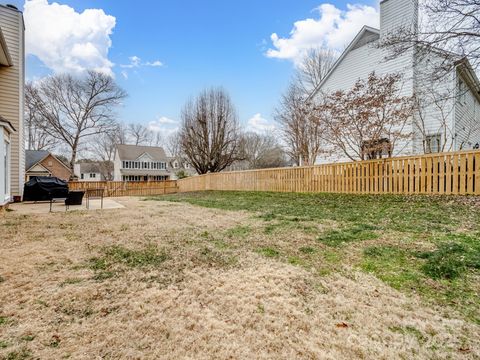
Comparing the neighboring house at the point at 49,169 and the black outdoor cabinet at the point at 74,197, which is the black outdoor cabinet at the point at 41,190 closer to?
the black outdoor cabinet at the point at 74,197

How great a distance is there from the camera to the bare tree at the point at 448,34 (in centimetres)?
593

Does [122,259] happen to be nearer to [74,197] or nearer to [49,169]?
[74,197]

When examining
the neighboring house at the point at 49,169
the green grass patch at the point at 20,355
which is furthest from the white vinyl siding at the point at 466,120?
the neighboring house at the point at 49,169

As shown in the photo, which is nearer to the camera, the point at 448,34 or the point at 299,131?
the point at 448,34

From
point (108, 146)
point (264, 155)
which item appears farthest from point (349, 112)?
point (108, 146)

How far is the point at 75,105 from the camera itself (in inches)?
1079

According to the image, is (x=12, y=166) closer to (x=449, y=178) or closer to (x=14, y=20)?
Answer: (x=14, y=20)

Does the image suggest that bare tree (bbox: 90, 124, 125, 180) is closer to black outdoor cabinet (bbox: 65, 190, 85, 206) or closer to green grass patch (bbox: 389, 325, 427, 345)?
black outdoor cabinet (bbox: 65, 190, 85, 206)

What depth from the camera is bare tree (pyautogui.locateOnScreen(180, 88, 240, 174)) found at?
863 inches

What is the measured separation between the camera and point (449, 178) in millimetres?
7160

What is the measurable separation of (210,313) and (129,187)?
23958 millimetres

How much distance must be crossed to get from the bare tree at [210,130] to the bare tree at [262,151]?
1463cm

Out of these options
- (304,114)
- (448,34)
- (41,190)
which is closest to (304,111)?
(304,114)

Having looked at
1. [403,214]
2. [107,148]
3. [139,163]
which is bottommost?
[403,214]
